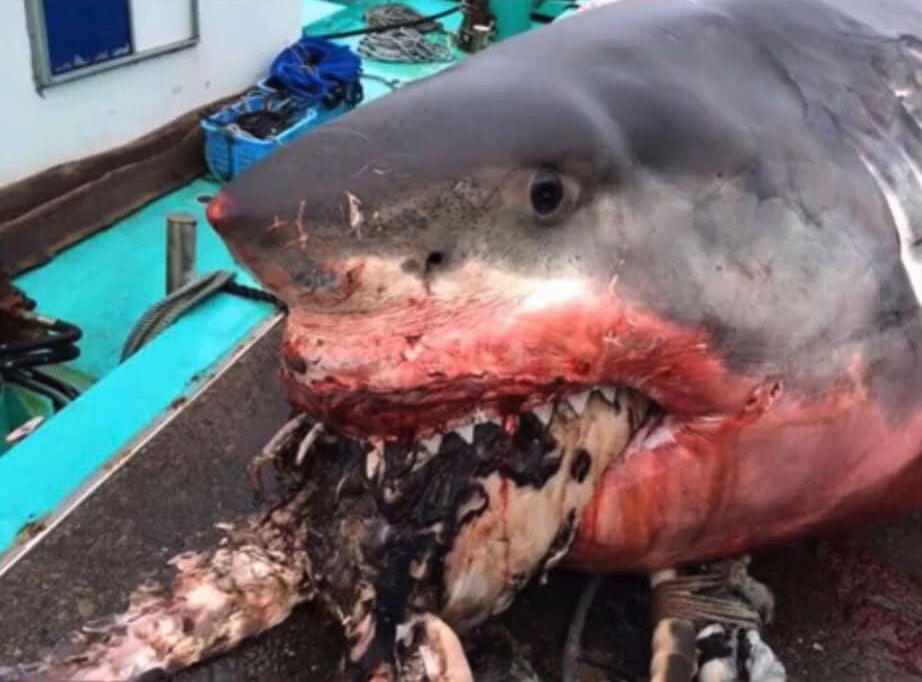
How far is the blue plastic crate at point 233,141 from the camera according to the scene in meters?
3.94

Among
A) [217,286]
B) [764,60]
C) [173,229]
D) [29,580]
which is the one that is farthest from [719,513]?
[173,229]

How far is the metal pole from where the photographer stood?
2.79 meters

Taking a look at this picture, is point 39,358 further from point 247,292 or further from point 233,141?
point 233,141

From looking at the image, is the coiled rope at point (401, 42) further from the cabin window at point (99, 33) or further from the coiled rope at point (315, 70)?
the cabin window at point (99, 33)

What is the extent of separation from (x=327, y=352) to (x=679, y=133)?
439 mm

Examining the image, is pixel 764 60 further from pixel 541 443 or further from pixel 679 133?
pixel 541 443

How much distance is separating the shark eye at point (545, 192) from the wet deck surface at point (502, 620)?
2.15ft

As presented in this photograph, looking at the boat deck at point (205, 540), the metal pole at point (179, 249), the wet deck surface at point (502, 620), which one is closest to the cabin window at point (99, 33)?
the metal pole at point (179, 249)

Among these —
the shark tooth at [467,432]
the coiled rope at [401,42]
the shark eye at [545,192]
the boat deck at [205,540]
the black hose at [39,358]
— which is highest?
the shark eye at [545,192]

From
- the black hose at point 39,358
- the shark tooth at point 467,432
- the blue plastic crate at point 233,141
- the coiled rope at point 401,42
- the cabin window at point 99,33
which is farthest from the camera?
the coiled rope at point 401,42

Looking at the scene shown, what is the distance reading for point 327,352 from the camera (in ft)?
A: 3.89

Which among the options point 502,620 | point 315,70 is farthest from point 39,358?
point 315,70

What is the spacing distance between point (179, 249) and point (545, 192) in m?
1.80

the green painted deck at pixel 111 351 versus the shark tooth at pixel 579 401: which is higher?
the shark tooth at pixel 579 401
